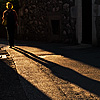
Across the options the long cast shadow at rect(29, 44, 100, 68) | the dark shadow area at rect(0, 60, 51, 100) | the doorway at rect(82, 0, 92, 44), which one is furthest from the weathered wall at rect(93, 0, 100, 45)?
the dark shadow area at rect(0, 60, 51, 100)

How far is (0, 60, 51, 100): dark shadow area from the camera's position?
294cm

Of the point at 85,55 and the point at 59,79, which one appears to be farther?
the point at 85,55

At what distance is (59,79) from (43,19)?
24.3ft

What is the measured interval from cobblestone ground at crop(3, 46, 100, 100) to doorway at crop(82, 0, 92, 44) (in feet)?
12.0

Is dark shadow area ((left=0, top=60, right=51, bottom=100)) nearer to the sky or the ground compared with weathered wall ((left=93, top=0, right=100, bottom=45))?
nearer to the ground

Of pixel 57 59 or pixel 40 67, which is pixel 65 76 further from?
pixel 57 59

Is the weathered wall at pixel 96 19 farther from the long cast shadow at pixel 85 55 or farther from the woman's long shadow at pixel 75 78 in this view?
the woman's long shadow at pixel 75 78

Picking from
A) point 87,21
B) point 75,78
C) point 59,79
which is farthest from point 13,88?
point 87,21

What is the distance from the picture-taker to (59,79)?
3762 mm

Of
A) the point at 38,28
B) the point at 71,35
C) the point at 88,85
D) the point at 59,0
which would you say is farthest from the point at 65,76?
Result: the point at 38,28

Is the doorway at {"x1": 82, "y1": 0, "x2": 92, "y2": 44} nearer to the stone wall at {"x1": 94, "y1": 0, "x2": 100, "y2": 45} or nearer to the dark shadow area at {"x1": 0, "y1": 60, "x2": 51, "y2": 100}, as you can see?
the stone wall at {"x1": 94, "y1": 0, "x2": 100, "y2": 45}

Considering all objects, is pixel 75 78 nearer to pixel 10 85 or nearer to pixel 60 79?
pixel 60 79

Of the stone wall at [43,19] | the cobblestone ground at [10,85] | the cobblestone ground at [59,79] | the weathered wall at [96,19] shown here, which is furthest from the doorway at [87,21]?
the cobblestone ground at [10,85]

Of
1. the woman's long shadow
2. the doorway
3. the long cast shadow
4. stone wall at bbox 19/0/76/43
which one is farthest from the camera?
stone wall at bbox 19/0/76/43
